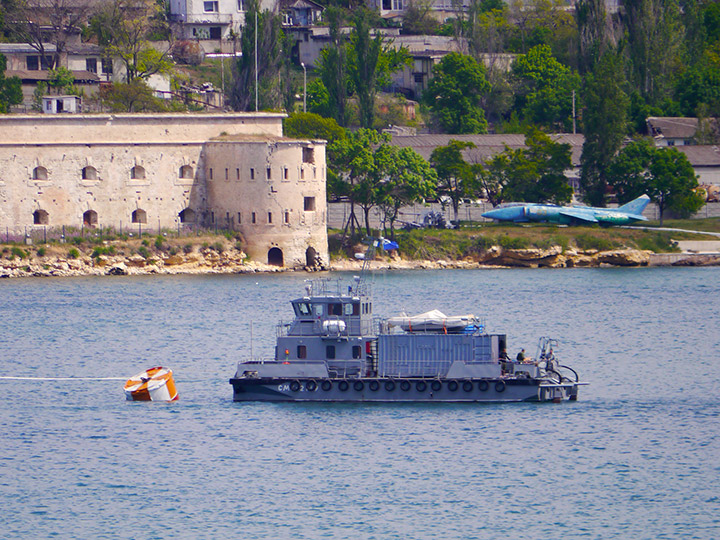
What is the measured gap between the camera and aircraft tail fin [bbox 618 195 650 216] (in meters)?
100

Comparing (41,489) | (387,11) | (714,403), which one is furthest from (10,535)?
(387,11)

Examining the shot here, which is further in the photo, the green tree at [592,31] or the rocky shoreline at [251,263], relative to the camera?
the green tree at [592,31]

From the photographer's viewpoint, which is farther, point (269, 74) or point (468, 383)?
point (269, 74)

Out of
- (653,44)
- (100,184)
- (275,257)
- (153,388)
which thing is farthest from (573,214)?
(153,388)

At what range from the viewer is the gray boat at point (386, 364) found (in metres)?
44.3

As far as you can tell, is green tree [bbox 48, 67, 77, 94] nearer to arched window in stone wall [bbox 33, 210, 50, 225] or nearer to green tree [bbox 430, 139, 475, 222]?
arched window in stone wall [bbox 33, 210, 50, 225]

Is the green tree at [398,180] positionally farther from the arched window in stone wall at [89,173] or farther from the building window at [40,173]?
the building window at [40,173]

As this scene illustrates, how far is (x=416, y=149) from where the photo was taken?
374ft

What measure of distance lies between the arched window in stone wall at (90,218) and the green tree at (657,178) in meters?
37.5

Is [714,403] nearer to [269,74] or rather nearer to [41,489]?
[41,489]

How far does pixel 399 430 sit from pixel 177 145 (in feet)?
181

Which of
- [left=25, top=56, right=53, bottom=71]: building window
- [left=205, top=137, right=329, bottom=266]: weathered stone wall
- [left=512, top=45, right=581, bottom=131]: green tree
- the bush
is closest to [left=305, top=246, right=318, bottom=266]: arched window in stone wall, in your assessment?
[left=205, top=137, right=329, bottom=266]: weathered stone wall

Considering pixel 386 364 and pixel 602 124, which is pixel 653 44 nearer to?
pixel 602 124

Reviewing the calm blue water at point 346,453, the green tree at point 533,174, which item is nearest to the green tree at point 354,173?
the green tree at point 533,174
